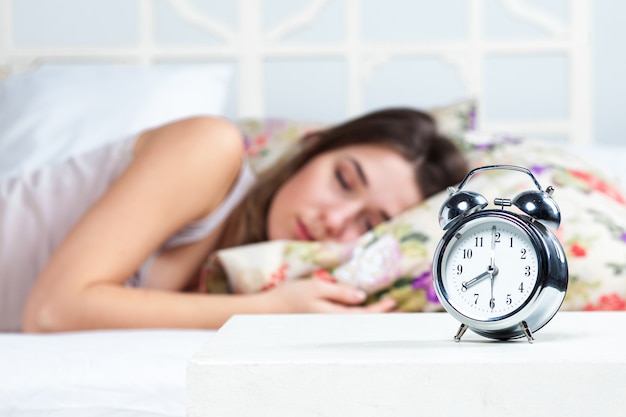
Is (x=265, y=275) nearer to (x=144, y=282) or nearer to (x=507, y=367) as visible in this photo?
(x=144, y=282)

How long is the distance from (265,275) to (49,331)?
0.37 meters

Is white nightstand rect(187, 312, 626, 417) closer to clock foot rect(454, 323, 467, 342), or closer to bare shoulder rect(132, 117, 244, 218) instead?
clock foot rect(454, 323, 467, 342)

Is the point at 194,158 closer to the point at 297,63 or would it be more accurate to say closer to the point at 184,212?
the point at 184,212

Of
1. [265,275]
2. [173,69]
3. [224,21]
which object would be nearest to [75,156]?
[173,69]

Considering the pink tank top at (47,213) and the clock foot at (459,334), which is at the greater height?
the clock foot at (459,334)

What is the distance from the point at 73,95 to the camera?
2.09m

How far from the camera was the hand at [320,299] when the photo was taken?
4.54ft

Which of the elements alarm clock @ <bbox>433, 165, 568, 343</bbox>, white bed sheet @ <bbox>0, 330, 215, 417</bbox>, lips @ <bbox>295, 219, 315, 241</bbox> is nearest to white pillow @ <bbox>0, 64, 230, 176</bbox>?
lips @ <bbox>295, 219, 315, 241</bbox>

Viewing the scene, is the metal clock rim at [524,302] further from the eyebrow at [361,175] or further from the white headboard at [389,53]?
the white headboard at [389,53]

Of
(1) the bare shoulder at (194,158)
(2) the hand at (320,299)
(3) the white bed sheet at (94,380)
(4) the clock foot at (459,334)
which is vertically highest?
(4) the clock foot at (459,334)

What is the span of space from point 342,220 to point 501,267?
83cm

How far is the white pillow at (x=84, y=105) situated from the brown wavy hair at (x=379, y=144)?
0.41 meters

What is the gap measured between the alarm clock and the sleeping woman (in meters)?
0.57

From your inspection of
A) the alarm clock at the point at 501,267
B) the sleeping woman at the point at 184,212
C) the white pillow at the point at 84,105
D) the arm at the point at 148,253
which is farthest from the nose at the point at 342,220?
the alarm clock at the point at 501,267
